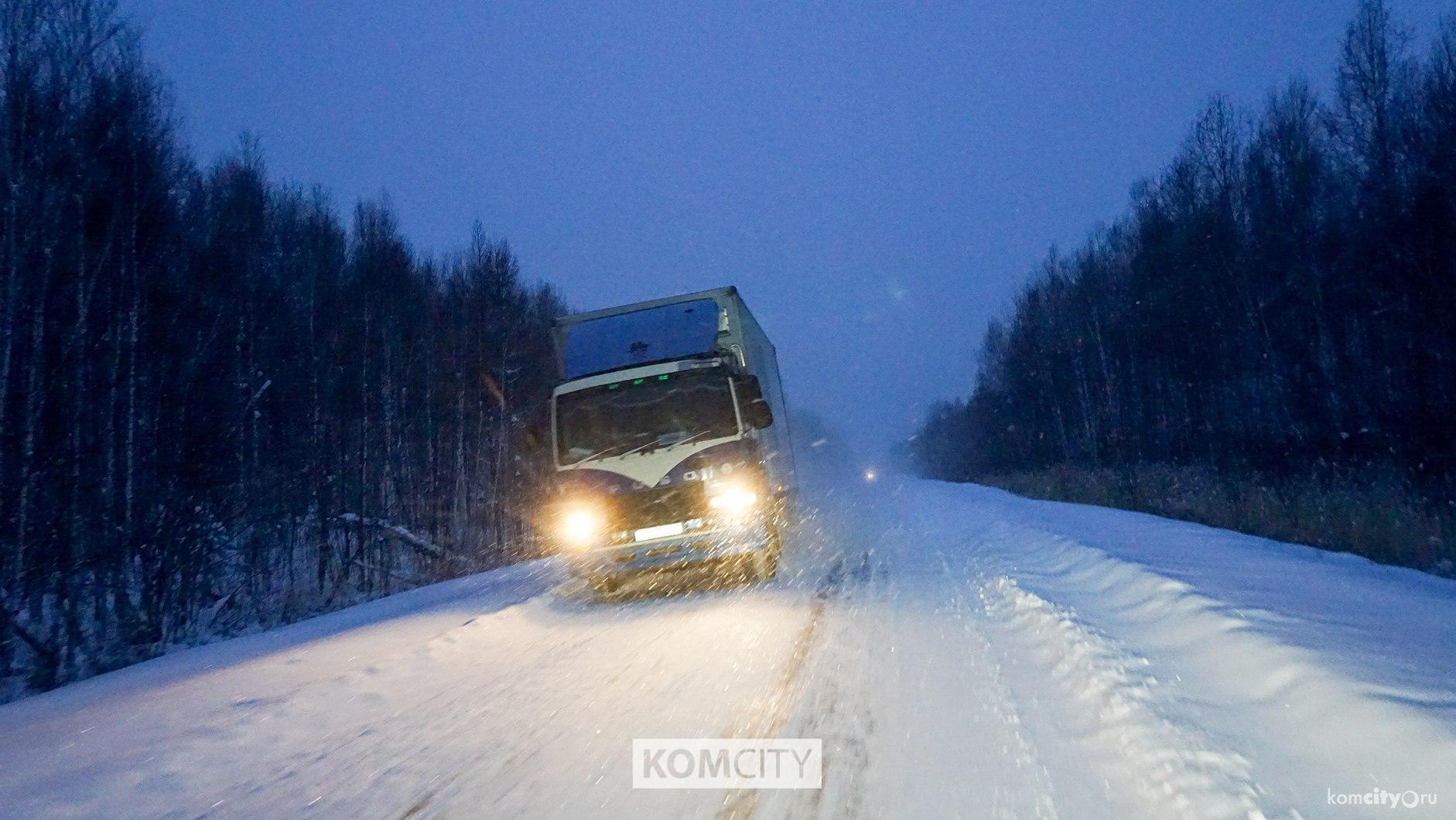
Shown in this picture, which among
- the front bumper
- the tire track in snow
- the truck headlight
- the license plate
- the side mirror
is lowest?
the tire track in snow

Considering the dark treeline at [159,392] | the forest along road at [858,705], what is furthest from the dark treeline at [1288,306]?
the dark treeline at [159,392]

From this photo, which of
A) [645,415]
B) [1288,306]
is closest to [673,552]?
[645,415]

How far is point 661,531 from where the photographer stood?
→ 410 inches

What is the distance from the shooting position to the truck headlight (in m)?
10.5

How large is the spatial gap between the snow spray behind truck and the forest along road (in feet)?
2.79

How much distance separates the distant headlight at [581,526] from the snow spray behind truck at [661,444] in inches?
0.5

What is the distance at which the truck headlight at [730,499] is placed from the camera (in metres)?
10.5

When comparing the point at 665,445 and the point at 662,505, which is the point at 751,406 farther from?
the point at 662,505

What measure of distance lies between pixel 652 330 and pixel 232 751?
7.45 metres

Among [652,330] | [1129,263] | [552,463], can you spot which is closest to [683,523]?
[552,463]

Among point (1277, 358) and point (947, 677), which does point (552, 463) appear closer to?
point (947, 677)

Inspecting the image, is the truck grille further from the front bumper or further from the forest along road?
the forest along road

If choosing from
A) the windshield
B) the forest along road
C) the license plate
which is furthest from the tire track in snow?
the windshield

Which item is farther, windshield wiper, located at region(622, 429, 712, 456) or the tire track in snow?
windshield wiper, located at region(622, 429, 712, 456)
